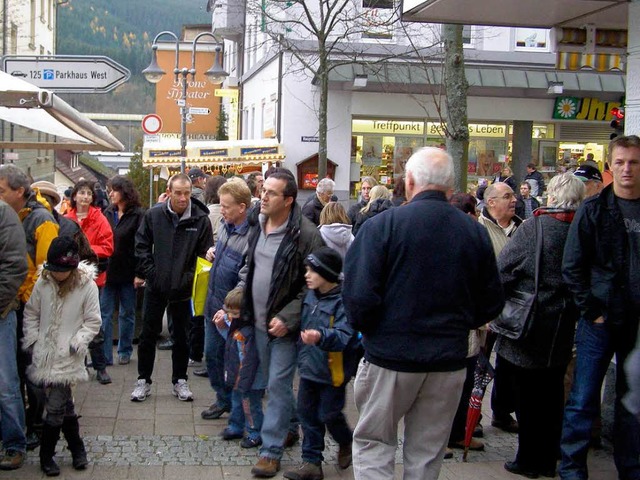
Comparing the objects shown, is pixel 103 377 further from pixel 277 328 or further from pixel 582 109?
pixel 582 109

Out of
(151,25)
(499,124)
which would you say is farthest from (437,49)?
(151,25)

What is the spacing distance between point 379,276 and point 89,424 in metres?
3.58

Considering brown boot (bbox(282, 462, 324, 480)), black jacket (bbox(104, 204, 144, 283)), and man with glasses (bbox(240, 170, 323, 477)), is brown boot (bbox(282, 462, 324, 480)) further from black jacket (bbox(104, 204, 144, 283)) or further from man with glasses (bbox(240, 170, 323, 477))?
black jacket (bbox(104, 204, 144, 283))

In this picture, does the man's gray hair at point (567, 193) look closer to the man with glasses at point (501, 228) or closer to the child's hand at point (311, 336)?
the man with glasses at point (501, 228)

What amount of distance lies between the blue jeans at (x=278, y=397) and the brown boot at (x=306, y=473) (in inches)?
6.4

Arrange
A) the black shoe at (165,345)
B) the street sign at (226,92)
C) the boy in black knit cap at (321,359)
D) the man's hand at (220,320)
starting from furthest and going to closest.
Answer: the street sign at (226,92) < the black shoe at (165,345) < the man's hand at (220,320) < the boy in black knit cap at (321,359)

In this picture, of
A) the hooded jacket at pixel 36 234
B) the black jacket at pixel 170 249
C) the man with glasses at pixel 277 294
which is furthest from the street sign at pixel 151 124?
the man with glasses at pixel 277 294

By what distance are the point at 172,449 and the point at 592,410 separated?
114 inches

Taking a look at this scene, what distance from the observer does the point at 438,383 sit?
4.36m

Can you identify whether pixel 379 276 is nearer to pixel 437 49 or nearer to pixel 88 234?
pixel 88 234

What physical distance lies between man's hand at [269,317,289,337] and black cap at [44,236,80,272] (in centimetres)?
133

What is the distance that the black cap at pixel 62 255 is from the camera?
562cm

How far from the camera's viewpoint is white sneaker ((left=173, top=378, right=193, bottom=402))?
767 cm

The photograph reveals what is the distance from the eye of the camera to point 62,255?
18.5ft
